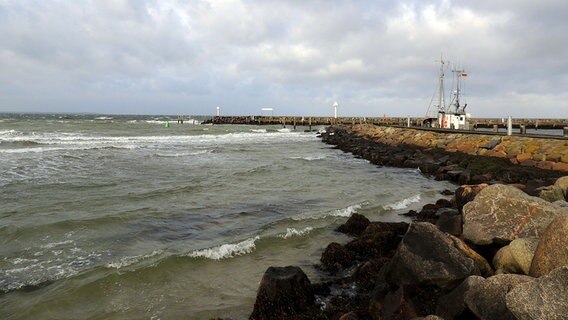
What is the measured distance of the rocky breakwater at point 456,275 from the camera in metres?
3.50

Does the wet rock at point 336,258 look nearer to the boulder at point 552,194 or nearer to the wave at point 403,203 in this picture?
the boulder at point 552,194

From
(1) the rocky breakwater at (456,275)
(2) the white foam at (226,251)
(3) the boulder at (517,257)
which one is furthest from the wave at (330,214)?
(3) the boulder at (517,257)

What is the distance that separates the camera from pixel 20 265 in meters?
7.13

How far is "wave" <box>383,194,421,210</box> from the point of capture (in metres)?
11.3

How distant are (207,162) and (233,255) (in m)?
15.6

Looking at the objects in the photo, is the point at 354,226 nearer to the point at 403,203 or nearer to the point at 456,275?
the point at 403,203

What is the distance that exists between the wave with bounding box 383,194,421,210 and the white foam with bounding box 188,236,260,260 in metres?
4.88

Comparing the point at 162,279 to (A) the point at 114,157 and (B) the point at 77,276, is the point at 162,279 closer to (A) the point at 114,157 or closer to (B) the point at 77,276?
(B) the point at 77,276

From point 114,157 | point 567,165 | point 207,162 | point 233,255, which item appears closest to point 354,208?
point 233,255

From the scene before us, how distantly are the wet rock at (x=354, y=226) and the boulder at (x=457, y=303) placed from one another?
4568 millimetres

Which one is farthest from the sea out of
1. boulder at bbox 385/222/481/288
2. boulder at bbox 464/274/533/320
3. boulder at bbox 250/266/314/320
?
boulder at bbox 464/274/533/320

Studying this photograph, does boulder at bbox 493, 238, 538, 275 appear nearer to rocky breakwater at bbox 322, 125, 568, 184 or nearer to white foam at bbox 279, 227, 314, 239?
white foam at bbox 279, 227, 314, 239

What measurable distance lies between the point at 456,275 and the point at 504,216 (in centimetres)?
174

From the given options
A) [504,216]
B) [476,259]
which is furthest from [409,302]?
[504,216]
